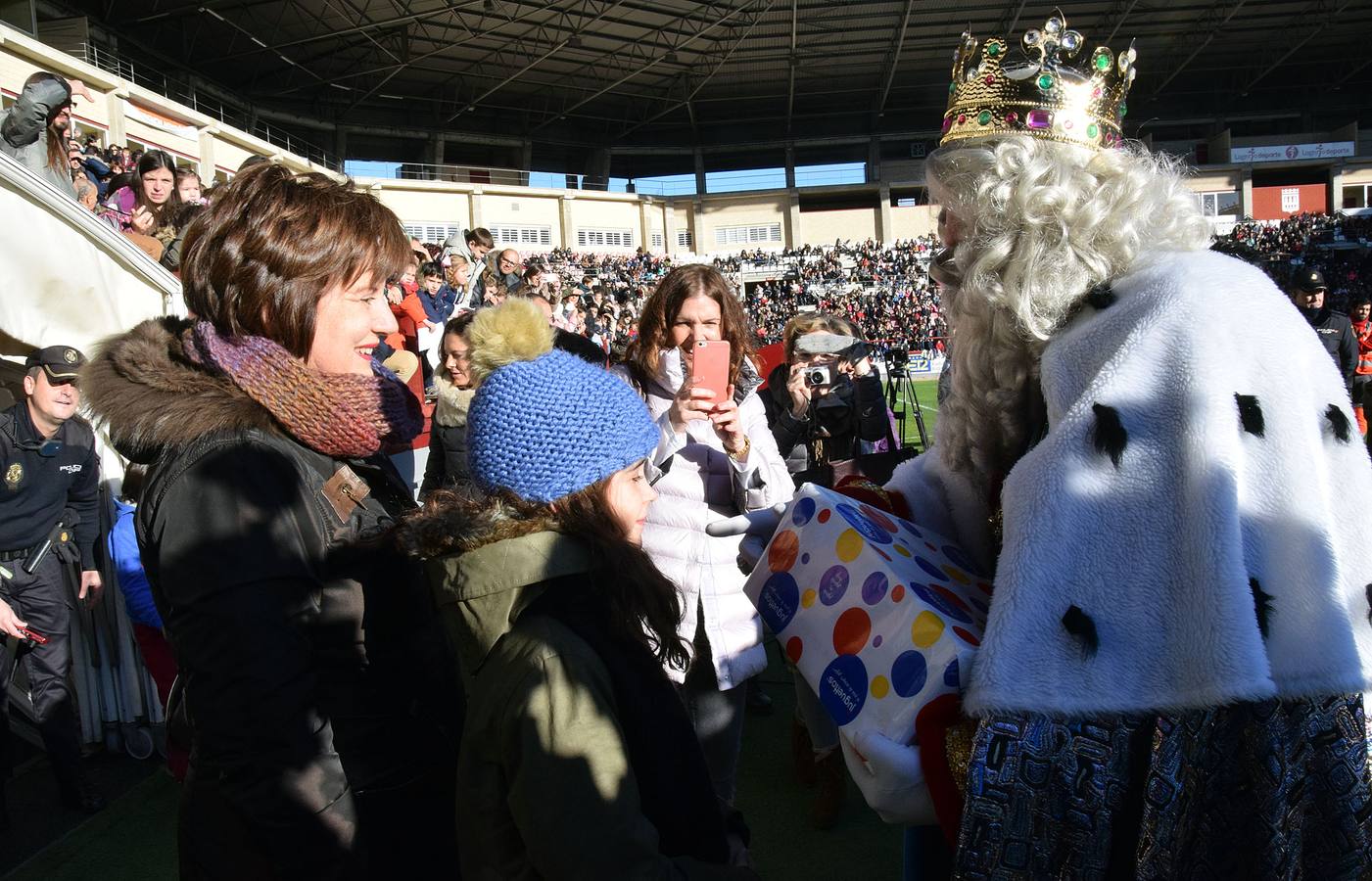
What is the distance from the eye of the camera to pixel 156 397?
1.42 meters

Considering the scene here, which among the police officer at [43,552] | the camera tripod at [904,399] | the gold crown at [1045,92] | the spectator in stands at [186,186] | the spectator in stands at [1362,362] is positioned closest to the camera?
the gold crown at [1045,92]

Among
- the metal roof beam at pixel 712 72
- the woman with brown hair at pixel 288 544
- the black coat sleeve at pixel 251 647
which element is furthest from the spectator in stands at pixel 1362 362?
the metal roof beam at pixel 712 72

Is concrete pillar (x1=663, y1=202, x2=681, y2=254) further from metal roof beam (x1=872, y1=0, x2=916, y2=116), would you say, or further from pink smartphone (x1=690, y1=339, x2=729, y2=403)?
pink smartphone (x1=690, y1=339, x2=729, y2=403)

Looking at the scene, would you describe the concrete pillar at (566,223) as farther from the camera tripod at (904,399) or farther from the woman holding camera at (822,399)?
the woman holding camera at (822,399)

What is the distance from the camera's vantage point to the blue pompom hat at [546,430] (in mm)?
1438

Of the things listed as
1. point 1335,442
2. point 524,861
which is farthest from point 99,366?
point 1335,442

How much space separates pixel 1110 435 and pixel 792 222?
4497cm

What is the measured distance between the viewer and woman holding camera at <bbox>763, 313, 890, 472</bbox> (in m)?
4.33

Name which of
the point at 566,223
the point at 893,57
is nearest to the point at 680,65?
the point at 566,223

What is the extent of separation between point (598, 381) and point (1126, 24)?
133ft

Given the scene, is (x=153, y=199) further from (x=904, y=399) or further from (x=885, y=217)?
(x=885, y=217)

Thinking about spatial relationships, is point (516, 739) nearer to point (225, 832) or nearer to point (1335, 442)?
point (225, 832)

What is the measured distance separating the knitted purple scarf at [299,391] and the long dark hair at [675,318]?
1507 mm

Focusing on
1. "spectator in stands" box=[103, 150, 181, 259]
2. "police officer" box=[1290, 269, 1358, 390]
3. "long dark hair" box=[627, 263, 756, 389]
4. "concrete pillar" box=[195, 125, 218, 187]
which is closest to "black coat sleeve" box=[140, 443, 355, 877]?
"long dark hair" box=[627, 263, 756, 389]
